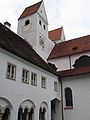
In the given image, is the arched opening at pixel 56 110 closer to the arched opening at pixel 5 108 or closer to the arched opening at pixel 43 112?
the arched opening at pixel 43 112

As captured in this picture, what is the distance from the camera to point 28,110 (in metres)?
16.1

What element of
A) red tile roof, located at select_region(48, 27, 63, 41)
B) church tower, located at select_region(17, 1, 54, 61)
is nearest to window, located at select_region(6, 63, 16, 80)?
church tower, located at select_region(17, 1, 54, 61)

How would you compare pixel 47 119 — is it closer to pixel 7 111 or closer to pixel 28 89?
pixel 28 89

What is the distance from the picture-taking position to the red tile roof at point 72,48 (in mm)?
26438

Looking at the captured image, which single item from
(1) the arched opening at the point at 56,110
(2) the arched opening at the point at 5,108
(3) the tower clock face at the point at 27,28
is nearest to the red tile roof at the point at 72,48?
(3) the tower clock face at the point at 27,28

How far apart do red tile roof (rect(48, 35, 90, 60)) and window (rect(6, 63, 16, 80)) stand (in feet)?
44.0

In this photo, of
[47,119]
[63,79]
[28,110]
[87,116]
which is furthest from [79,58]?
[28,110]

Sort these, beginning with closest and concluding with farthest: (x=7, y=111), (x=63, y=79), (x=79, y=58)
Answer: (x=7, y=111)
(x=63, y=79)
(x=79, y=58)

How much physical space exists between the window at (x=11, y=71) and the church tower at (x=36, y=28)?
10.5m

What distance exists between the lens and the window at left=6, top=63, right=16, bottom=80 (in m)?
14.2

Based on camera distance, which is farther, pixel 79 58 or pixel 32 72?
pixel 79 58

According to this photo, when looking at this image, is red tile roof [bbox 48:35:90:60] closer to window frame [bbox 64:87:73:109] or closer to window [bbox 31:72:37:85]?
window frame [bbox 64:87:73:109]

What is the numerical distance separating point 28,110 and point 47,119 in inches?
154

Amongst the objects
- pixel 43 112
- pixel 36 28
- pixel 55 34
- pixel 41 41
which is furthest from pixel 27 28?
pixel 55 34
